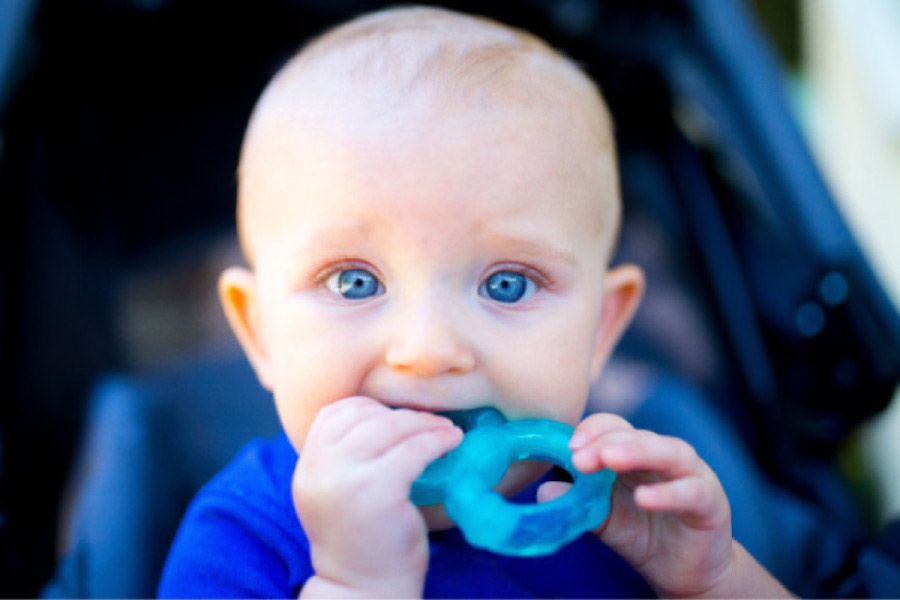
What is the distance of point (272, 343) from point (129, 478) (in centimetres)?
33

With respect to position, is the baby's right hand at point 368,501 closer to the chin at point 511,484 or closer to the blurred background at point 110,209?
the chin at point 511,484

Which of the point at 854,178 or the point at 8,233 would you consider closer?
the point at 8,233

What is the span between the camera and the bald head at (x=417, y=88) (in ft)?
1.96

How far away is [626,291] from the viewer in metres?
0.80

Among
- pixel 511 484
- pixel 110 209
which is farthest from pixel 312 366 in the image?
pixel 110 209

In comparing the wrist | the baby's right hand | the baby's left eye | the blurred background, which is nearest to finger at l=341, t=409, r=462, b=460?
the baby's right hand

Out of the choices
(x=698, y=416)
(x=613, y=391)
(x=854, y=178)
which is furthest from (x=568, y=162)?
(x=854, y=178)

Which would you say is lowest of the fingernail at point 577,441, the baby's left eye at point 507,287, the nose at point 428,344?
the fingernail at point 577,441

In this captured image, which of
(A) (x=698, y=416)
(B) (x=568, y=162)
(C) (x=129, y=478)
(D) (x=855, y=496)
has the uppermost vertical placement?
(B) (x=568, y=162)

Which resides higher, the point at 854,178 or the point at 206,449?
the point at 854,178

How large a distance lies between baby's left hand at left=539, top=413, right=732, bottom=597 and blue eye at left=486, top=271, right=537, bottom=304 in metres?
0.11

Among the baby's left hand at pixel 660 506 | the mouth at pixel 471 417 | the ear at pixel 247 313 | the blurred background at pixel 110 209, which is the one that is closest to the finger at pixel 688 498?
the baby's left hand at pixel 660 506

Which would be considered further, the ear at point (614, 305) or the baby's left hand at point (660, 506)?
the ear at point (614, 305)

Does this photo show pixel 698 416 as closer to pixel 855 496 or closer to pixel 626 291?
pixel 626 291
